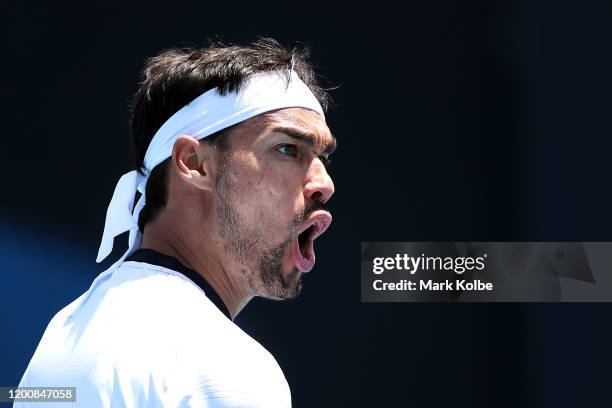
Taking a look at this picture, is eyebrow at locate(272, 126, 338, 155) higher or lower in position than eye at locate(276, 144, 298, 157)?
higher

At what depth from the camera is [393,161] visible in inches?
115

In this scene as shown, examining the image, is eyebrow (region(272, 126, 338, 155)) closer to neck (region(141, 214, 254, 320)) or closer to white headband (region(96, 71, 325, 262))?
white headband (region(96, 71, 325, 262))

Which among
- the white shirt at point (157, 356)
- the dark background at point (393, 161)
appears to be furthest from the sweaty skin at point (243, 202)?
the dark background at point (393, 161)

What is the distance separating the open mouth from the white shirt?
22 cm

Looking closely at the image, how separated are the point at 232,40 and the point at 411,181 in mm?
712

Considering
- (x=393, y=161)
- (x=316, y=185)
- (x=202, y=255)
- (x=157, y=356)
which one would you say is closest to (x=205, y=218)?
(x=202, y=255)

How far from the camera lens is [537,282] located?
2900 mm

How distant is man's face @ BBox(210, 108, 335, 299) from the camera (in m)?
1.23

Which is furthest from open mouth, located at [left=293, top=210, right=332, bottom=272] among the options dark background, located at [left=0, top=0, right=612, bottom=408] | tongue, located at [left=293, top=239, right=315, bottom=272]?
dark background, located at [left=0, top=0, right=612, bottom=408]

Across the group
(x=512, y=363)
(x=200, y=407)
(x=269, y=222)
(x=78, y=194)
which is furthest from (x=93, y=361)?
(x=512, y=363)

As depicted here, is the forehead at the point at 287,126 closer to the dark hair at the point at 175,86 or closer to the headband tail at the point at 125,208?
the dark hair at the point at 175,86

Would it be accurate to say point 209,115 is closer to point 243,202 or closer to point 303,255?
point 243,202

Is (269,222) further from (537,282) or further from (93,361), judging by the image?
(537,282)

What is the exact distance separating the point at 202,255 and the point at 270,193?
4.9 inches
